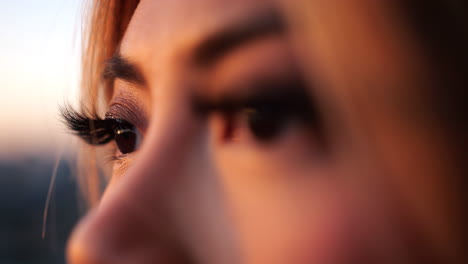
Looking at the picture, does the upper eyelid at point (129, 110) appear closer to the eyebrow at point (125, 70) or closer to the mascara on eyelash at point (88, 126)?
the eyebrow at point (125, 70)

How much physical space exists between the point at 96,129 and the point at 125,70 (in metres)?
0.43

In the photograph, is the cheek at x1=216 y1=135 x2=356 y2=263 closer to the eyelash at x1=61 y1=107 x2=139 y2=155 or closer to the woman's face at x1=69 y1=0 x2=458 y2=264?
the woman's face at x1=69 y1=0 x2=458 y2=264

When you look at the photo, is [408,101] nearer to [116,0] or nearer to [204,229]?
[204,229]

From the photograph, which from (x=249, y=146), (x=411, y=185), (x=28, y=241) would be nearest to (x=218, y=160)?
(x=249, y=146)

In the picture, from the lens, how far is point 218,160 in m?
0.67

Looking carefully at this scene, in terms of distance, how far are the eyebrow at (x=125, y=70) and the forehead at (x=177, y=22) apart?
0.02 metres

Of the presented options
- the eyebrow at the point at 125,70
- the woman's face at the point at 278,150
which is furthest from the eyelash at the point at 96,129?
the woman's face at the point at 278,150

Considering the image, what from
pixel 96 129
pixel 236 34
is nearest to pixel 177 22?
pixel 236 34

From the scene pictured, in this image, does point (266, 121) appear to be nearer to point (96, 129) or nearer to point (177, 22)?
point (177, 22)

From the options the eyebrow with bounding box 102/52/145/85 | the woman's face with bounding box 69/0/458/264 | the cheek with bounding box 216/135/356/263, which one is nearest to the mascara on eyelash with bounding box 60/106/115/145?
the eyebrow with bounding box 102/52/145/85

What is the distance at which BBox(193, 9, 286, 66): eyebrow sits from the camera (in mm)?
604

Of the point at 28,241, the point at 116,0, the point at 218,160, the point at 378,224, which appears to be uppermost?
the point at 116,0

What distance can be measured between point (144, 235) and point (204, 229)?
9 centimetres

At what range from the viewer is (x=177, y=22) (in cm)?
71
